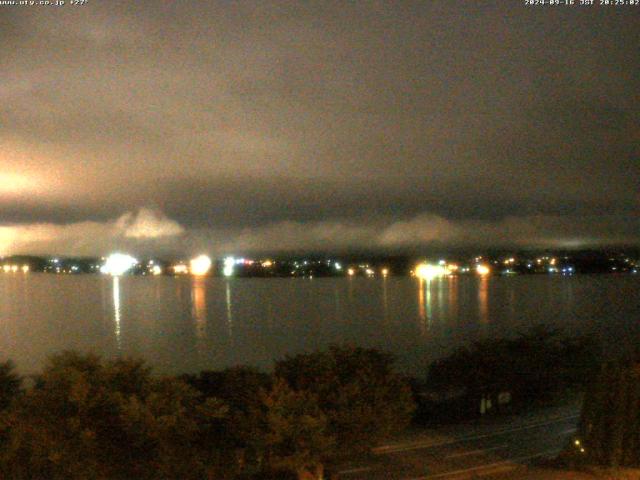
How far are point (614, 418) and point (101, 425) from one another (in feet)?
28.0

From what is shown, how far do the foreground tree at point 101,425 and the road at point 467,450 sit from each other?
4422 mm

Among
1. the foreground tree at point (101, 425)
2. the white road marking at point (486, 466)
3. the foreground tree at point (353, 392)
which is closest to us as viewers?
the foreground tree at point (101, 425)

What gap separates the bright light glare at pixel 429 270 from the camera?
354 ft

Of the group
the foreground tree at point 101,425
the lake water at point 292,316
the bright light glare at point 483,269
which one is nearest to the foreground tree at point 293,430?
the foreground tree at point 101,425

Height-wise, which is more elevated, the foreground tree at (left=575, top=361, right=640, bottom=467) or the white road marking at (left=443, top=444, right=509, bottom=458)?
the foreground tree at (left=575, top=361, right=640, bottom=467)

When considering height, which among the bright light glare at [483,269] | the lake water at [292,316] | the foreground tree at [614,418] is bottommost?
the lake water at [292,316]

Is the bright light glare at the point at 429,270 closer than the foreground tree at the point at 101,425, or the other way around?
the foreground tree at the point at 101,425

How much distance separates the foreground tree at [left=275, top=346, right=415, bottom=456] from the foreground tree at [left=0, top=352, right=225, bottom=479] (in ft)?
5.84

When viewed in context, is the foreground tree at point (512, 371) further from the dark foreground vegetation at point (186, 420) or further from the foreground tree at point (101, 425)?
the foreground tree at point (101, 425)

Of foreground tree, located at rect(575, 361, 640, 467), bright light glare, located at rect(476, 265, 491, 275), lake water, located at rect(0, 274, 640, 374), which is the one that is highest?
bright light glare, located at rect(476, 265, 491, 275)

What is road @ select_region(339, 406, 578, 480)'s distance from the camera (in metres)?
14.2

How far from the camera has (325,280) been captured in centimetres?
12162

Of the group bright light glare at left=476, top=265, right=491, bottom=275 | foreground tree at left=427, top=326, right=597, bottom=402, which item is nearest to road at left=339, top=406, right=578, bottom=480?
foreground tree at left=427, top=326, right=597, bottom=402

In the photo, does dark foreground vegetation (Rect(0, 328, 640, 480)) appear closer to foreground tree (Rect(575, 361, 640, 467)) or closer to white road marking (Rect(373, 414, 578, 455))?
foreground tree (Rect(575, 361, 640, 467))
